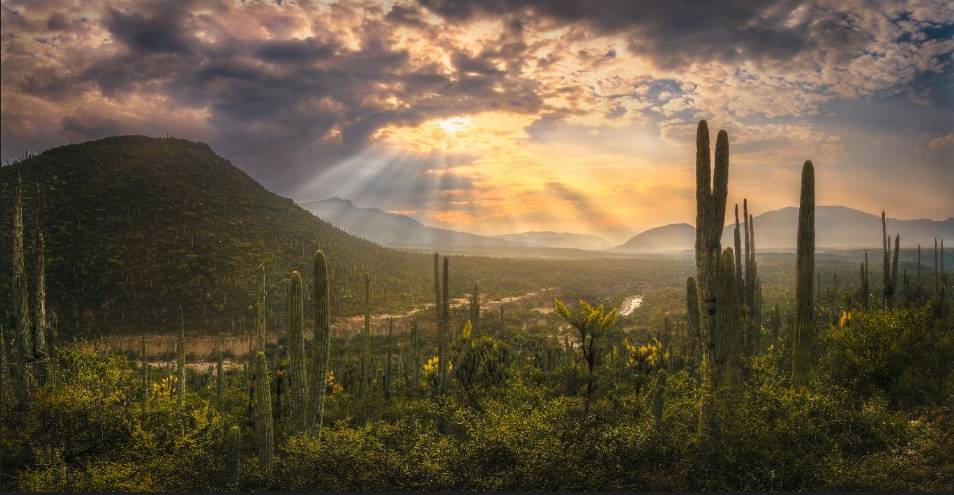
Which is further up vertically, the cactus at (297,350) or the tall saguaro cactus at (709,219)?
the tall saguaro cactus at (709,219)

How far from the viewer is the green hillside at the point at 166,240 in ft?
154

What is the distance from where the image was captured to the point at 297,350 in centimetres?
1429

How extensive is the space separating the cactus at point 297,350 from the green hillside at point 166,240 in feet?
119

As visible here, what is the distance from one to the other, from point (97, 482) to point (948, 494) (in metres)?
19.6

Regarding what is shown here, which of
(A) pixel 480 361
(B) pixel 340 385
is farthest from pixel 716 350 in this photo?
(B) pixel 340 385

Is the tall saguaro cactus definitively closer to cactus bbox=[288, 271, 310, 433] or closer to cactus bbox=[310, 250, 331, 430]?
cactus bbox=[310, 250, 331, 430]

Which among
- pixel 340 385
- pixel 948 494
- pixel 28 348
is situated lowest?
pixel 340 385

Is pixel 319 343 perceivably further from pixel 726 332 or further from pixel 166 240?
pixel 166 240

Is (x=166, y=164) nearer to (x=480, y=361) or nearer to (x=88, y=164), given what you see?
(x=88, y=164)

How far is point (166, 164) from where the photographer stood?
3031 inches

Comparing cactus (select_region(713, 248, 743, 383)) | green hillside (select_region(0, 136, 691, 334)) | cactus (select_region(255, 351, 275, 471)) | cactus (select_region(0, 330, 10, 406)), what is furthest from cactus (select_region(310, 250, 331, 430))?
green hillside (select_region(0, 136, 691, 334))

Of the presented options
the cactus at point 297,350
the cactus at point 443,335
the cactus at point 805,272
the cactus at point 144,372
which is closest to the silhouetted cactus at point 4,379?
the cactus at point 144,372

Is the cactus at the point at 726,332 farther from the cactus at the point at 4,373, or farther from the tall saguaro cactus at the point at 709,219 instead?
the cactus at the point at 4,373

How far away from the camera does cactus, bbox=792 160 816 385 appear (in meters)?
14.0
